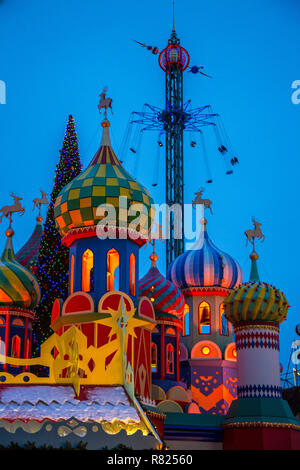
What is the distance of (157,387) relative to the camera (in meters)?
21.1

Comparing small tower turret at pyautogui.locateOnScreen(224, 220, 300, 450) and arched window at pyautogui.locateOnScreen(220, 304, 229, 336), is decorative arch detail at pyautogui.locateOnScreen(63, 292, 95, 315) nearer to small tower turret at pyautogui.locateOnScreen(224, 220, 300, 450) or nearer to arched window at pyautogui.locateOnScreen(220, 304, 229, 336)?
small tower turret at pyautogui.locateOnScreen(224, 220, 300, 450)

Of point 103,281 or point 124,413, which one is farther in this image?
point 103,281

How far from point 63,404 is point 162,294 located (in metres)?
11.8

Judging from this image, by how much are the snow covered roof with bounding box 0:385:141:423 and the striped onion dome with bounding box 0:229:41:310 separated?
10287mm

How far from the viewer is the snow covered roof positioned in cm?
1066

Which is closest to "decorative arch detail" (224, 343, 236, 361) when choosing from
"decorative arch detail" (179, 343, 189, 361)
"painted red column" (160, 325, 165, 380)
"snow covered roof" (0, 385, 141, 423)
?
"decorative arch detail" (179, 343, 189, 361)

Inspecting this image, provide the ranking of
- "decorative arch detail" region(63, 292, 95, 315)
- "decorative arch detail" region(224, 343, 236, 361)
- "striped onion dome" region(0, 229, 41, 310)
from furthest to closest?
"decorative arch detail" region(224, 343, 236, 361), "striped onion dome" region(0, 229, 41, 310), "decorative arch detail" region(63, 292, 95, 315)

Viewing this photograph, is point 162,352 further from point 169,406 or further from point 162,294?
point 169,406

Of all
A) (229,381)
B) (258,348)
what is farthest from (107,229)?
(229,381)

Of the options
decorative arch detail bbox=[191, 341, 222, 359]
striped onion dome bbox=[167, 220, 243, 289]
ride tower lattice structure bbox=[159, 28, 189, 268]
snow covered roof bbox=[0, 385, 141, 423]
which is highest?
ride tower lattice structure bbox=[159, 28, 189, 268]

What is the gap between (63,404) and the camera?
10.9 metres
